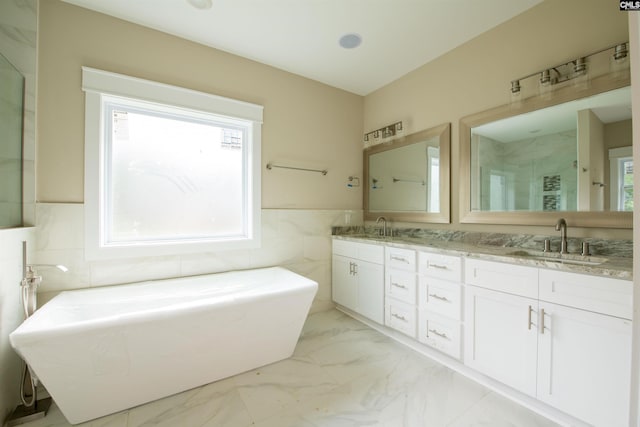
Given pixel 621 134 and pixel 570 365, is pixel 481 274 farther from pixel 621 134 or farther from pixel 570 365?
pixel 621 134

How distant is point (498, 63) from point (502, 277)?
1.71 m

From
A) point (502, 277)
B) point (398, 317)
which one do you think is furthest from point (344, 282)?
point (502, 277)

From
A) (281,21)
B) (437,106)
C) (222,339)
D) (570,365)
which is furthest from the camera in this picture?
(437,106)

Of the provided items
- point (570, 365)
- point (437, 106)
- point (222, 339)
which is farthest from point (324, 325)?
point (437, 106)

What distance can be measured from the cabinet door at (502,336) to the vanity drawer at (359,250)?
2.75ft

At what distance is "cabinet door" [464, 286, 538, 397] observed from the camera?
1.57 meters

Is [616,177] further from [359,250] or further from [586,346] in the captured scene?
[359,250]

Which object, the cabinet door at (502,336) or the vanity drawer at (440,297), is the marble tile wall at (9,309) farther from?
the cabinet door at (502,336)

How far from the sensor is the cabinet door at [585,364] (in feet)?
4.20

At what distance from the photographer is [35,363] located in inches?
51.6

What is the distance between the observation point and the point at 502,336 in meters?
1.69

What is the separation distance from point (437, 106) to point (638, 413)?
97.5 inches

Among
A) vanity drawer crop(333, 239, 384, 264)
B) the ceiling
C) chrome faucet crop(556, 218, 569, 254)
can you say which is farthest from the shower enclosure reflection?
chrome faucet crop(556, 218, 569, 254)

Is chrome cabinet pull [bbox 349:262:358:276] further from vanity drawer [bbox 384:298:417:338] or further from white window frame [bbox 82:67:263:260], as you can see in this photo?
white window frame [bbox 82:67:263:260]
